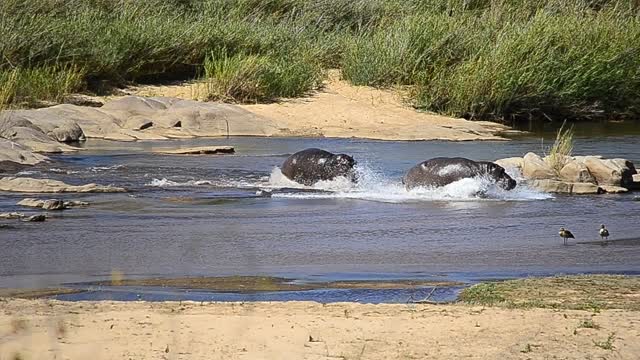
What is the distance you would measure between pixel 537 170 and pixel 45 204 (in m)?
7.15

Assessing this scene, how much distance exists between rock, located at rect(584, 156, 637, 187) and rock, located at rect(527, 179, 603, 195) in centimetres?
37

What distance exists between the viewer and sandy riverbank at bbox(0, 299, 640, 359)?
7.32 m

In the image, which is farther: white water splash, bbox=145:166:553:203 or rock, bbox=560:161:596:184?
rock, bbox=560:161:596:184

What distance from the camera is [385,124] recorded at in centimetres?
2581

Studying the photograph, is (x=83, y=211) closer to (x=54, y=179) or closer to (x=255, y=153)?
(x=54, y=179)

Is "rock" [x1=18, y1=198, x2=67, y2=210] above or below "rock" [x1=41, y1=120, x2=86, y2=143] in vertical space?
below

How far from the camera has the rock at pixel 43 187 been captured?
1605 cm

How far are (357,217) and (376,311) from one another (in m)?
6.05

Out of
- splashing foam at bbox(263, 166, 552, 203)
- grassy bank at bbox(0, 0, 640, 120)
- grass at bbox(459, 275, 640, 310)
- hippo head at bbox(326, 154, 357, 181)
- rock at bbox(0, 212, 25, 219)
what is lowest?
splashing foam at bbox(263, 166, 552, 203)

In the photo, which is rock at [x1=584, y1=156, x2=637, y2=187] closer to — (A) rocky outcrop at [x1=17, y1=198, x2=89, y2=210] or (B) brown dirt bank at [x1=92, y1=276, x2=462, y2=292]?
(A) rocky outcrop at [x1=17, y1=198, x2=89, y2=210]

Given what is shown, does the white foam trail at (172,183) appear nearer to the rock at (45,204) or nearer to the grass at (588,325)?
the rock at (45,204)

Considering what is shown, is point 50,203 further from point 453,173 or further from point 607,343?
point 607,343

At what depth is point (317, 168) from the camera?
17.8 m

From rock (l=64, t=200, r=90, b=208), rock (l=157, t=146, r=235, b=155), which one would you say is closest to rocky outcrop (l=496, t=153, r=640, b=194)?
rock (l=157, t=146, r=235, b=155)
